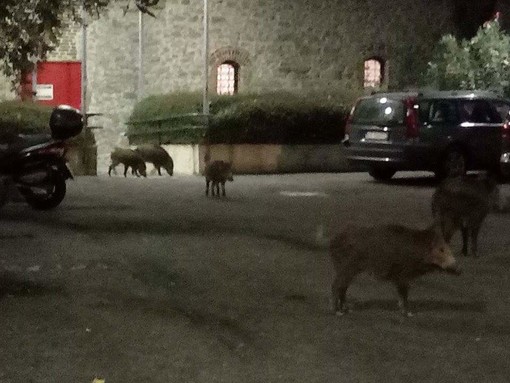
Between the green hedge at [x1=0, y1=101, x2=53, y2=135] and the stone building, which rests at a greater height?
the stone building

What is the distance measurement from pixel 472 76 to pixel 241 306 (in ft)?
58.9

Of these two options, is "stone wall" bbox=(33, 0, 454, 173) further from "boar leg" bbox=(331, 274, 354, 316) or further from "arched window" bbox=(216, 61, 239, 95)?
"boar leg" bbox=(331, 274, 354, 316)

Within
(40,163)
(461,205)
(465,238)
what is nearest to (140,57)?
(40,163)

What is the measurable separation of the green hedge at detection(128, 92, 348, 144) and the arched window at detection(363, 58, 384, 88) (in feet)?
17.9

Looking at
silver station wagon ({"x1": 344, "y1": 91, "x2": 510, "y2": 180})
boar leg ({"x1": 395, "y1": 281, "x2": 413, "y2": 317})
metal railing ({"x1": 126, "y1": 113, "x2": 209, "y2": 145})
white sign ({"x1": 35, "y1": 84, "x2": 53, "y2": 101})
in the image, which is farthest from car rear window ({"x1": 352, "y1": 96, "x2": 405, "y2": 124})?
boar leg ({"x1": 395, "y1": 281, "x2": 413, "y2": 317})

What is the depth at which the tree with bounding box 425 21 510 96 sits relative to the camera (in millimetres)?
24766

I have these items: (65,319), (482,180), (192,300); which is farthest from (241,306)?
(482,180)

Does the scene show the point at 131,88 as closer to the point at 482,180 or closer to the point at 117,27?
the point at 117,27

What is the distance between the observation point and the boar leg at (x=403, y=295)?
24.7ft

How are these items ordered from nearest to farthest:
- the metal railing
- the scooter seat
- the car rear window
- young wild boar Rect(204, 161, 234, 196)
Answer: the scooter seat → young wild boar Rect(204, 161, 234, 196) → the car rear window → the metal railing

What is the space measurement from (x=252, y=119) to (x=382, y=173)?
3.09 meters

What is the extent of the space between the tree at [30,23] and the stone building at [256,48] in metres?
6.94

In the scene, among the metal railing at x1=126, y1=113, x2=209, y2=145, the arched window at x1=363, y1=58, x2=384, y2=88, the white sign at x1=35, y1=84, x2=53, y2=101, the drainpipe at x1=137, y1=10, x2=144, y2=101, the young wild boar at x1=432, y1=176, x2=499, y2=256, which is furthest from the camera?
the arched window at x1=363, y1=58, x2=384, y2=88

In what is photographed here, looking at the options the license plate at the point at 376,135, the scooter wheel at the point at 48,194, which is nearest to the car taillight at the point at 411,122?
the license plate at the point at 376,135
